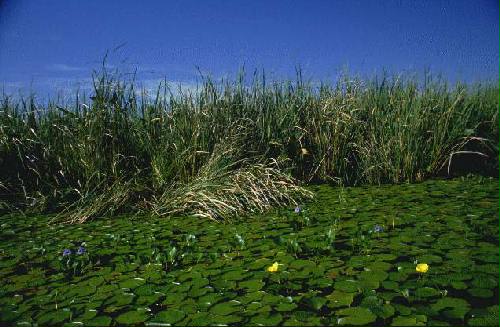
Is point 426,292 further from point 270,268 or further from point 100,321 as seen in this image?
point 100,321

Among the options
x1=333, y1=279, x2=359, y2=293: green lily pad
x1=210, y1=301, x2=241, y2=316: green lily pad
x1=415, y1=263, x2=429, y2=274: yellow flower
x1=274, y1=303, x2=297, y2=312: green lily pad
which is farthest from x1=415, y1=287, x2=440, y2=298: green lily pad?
x1=210, y1=301, x2=241, y2=316: green lily pad

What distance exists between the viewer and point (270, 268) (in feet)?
6.63

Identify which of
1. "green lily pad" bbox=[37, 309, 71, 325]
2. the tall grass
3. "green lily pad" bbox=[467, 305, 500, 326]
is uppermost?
the tall grass

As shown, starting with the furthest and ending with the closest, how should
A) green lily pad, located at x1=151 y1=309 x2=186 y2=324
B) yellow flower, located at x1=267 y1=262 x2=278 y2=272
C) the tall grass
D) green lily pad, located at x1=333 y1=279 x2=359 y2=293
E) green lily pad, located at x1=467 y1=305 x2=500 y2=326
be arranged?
the tall grass, yellow flower, located at x1=267 y1=262 x2=278 y2=272, green lily pad, located at x1=333 y1=279 x2=359 y2=293, green lily pad, located at x1=151 y1=309 x2=186 y2=324, green lily pad, located at x1=467 y1=305 x2=500 y2=326

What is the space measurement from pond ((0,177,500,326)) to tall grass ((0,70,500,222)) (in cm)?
41

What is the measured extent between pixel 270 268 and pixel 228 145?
83.3 inches

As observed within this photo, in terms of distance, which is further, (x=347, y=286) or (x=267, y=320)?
(x=347, y=286)

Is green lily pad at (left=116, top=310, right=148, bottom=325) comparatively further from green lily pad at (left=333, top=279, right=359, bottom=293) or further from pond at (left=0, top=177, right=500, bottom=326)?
green lily pad at (left=333, top=279, right=359, bottom=293)

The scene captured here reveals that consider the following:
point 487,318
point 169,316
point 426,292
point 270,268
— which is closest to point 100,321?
point 169,316

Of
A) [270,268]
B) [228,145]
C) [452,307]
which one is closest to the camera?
[452,307]

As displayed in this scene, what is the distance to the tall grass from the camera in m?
3.67

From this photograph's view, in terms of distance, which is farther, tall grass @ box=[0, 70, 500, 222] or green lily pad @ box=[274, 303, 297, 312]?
tall grass @ box=[0, 70, 500, 222]

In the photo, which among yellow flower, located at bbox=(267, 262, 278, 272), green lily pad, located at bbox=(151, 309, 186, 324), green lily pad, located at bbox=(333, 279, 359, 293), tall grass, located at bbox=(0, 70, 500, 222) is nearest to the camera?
green lily pad, located at bbox=(151, 309, 186, 324)

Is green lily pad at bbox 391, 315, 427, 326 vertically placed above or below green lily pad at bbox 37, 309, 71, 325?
above
